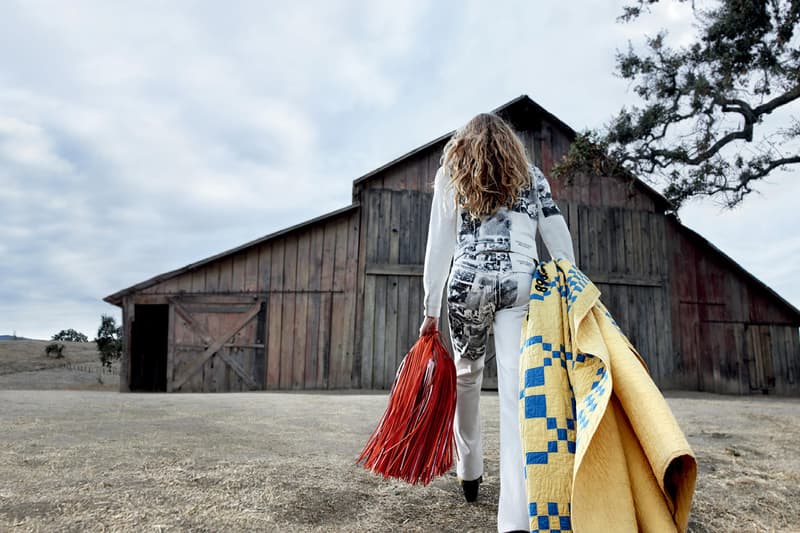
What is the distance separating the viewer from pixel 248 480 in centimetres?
261

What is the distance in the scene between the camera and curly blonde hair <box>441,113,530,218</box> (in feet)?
7.22

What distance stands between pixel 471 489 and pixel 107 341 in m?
16.3

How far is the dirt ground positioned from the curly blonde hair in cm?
134

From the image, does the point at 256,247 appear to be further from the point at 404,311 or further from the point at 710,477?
the point at 710,477

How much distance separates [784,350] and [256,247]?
444 inches

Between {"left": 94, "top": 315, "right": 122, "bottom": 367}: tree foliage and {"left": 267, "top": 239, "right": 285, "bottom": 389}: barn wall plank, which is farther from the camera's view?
Result: {"left": 94, "top": 315, "right": 122, "bottom": 367}: tree foliage

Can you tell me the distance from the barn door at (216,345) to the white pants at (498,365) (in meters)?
8.01

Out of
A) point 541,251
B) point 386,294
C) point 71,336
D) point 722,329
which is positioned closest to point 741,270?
point 722,329

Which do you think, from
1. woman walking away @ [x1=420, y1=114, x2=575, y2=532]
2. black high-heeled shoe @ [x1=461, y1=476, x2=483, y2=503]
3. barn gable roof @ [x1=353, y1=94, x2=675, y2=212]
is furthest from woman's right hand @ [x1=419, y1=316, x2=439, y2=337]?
barn gable roof @ [x1=353, y1=94, x2=675, y2=212]

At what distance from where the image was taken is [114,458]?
2.87 meters

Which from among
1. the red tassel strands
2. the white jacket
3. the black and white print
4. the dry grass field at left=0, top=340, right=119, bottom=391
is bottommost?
the dry grass field at left=0, top=340, right=119, bottom=391

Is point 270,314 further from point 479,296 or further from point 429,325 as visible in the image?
point 479,296

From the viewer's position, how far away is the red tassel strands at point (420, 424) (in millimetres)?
2367

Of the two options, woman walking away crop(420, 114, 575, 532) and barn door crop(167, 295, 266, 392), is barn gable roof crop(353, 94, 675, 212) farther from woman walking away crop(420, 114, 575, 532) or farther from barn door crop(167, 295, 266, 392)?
woman walking away crop(420, 114, 575, 532)
